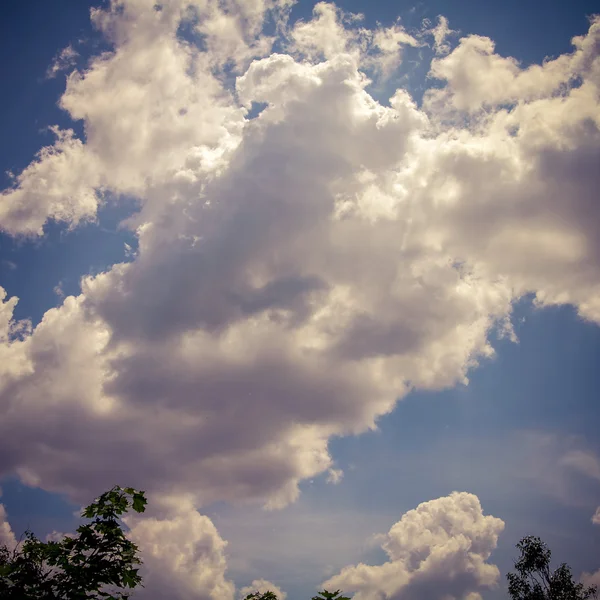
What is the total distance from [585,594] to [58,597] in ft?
320

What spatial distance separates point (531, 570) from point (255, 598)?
83.9 meters

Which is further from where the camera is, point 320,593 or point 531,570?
point 531,570

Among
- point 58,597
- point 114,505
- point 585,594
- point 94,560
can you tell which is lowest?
point 585,594

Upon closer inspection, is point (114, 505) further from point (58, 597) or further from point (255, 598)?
point (255, 598)

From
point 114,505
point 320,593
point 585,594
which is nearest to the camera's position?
point 114,505

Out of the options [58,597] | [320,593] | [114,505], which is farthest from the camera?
[320,593]

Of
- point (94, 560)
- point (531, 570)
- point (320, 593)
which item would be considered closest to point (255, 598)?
point (320, 593)

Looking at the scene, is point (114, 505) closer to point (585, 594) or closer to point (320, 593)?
point (320, 593)

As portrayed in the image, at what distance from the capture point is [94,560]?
1409cm

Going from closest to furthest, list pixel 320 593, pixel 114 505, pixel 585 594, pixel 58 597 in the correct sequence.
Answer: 1. pixel 58 597
2. pixel 114 505
3. pixel 320 593
4. pixel 585 594

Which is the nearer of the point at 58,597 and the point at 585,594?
the point at 58,597

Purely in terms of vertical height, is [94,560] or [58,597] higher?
[94,560]

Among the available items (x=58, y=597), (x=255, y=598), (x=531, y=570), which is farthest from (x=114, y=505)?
(x=531, y=570)

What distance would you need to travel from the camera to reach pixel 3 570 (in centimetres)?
1356
